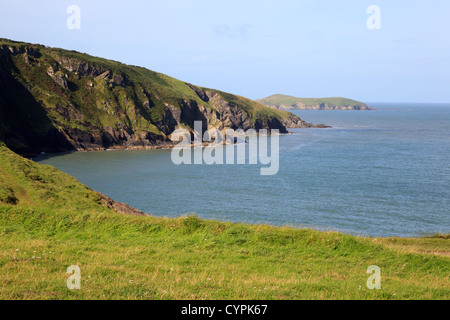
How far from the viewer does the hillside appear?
372ft

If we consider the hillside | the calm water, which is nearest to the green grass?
the calm water

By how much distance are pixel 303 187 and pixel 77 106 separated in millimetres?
92173

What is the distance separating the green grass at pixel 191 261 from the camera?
1180 cm

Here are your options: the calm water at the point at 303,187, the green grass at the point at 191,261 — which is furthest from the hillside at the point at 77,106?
the green grass at the point at 191,261

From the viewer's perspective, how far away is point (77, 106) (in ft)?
429

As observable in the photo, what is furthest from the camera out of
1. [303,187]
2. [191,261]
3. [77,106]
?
[77,106]

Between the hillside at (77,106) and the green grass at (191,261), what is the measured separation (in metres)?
88.3

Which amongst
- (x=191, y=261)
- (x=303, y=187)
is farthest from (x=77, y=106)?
(x=191, y=261)

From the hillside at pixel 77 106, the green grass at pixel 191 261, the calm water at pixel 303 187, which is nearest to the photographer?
the green grass at pixel 191 261

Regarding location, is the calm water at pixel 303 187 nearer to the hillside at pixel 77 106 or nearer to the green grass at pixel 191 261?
the green grass at pixel 191 261

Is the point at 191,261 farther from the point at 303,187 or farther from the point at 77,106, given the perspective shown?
the point at 77,106

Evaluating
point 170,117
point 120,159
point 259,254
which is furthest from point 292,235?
point 170,117

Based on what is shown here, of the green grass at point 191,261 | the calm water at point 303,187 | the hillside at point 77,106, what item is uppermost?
the hillside at point 77,106
